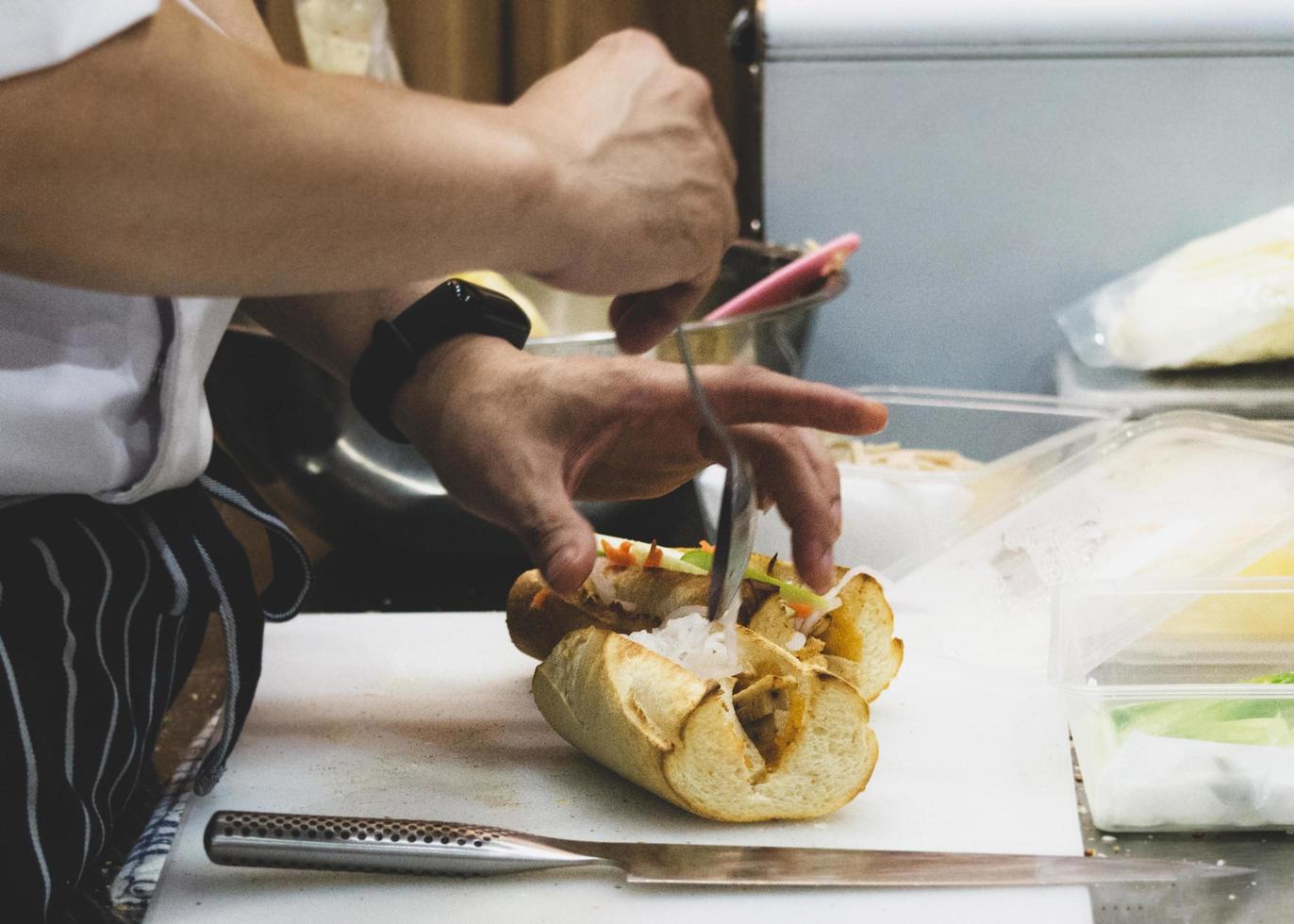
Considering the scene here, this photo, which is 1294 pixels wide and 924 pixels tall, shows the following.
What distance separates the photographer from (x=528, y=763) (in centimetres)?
87

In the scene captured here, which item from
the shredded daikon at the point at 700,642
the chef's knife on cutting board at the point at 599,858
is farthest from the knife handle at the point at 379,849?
the shredded daikon at the point at 700,642

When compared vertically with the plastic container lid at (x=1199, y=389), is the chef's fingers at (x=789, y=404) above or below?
above

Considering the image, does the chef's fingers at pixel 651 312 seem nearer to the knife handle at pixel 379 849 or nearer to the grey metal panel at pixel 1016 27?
the knife handle at pixel 379 849

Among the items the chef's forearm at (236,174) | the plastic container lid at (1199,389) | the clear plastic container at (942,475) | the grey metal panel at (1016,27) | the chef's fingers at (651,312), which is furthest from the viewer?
the grey metal panel at (1016,27)

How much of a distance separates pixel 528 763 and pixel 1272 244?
3.66 ft

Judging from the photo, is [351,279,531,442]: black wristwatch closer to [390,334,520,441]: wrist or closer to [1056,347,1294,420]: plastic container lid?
[390,334,520,441]: wrist

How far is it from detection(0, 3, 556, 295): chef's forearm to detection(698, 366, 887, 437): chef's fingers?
33cm

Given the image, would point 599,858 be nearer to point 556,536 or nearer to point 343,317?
point 556,536

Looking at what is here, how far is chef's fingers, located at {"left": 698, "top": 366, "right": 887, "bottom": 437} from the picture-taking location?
34.0 inches

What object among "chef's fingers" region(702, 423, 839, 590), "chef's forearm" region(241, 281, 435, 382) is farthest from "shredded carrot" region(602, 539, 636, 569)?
"chef's forearm" region(241, 281, 435, 382)

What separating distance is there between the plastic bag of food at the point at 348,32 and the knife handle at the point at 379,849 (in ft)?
5.56

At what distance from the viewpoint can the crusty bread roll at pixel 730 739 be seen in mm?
747

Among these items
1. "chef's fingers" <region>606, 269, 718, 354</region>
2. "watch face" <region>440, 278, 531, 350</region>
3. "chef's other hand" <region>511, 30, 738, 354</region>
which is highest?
"chef's other hand" <region>511, 30, 738, 354</region>

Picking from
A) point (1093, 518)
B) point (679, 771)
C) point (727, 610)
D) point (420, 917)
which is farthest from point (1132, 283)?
point (420, 917)
